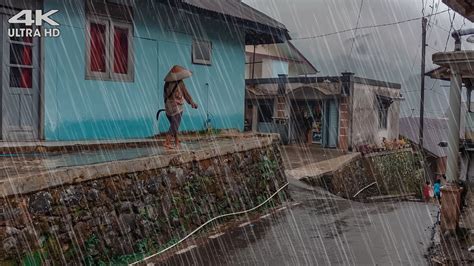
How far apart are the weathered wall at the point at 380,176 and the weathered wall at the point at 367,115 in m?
1.42

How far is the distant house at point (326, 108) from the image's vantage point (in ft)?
75.3

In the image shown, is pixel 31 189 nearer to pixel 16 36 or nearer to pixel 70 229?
pixel 70 229

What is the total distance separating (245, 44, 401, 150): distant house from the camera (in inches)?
904

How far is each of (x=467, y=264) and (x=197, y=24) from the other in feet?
27.3

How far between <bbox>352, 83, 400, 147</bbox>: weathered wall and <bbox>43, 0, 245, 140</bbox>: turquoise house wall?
10.4 meters

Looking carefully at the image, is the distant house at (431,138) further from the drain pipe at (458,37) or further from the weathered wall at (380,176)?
the drain pipe at (458,37)

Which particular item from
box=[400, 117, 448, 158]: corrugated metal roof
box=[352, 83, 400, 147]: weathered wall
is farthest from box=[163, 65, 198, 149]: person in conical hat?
box=[400, 117, 448, 158]: corrugated metal roof

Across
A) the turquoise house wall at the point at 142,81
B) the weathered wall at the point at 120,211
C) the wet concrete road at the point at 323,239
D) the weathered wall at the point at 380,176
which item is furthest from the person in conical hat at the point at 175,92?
the weathered wall at the point at 380,176

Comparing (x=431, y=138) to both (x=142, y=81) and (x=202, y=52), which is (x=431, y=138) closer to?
(x=202, y=52)

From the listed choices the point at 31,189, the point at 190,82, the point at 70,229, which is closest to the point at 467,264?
the point at 70,229

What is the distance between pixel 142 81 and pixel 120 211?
4681 mm

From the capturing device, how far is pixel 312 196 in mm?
13828

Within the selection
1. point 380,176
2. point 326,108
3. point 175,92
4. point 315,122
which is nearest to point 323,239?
Answer: point 175,92

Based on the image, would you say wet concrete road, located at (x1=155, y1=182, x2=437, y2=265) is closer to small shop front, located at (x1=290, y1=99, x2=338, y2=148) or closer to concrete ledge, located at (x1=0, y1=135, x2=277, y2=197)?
concrete ledge, located at (x1=0, y1=135, x2=277, y2=197)
